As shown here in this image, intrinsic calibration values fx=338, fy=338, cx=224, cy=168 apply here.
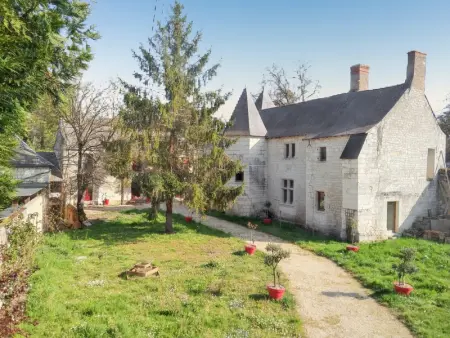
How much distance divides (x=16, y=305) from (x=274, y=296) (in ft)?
18.8

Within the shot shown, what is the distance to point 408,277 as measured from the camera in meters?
10.3

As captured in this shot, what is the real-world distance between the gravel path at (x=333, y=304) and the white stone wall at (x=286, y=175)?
650 cm

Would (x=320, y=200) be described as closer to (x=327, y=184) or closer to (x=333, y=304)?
(x=327, y=184)

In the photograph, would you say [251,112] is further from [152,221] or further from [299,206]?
[152,221]

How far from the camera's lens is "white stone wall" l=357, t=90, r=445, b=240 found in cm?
1527

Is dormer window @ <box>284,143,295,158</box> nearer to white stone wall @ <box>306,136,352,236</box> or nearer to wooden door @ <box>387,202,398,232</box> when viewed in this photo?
white stone wall @ <box>306,136,352,236</box>

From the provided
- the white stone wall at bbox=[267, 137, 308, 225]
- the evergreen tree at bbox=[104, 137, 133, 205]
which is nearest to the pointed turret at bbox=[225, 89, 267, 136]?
the white stone wall at bbox=[267, 137, 308, 225]

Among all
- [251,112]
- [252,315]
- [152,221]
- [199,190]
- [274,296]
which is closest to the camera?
[252,315]

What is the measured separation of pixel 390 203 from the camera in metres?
16.4

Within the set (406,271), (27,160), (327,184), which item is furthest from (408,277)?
(27,160)

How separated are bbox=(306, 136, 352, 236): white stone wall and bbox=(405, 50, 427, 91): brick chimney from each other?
4.26 metres

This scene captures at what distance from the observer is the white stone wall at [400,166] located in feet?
50.1

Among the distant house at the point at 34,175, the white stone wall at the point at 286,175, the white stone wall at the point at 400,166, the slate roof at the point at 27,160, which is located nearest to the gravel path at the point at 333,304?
the white stone wall at the point at 400,166

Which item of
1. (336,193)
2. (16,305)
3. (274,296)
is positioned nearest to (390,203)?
(336,193)
